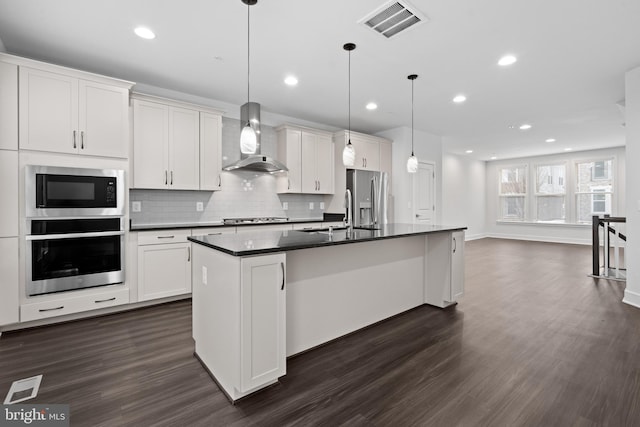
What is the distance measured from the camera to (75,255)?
316cm

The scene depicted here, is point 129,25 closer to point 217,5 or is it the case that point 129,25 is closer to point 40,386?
point 217,5

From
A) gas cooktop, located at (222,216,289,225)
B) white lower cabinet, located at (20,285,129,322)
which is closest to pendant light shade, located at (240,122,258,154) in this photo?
gas cooktop, located at (222,216,289,225)

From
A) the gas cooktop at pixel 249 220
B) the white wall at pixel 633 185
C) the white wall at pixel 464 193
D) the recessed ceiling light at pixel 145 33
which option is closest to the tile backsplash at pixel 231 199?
the gas cooktop at pixel 249 220

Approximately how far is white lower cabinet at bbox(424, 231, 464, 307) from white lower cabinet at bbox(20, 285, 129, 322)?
3499 mm

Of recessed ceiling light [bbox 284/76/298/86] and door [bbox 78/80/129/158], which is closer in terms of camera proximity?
door [bbox 78/80/129/158]

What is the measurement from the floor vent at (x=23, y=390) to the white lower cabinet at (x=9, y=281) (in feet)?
3.63

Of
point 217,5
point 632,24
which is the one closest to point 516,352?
point 632,24

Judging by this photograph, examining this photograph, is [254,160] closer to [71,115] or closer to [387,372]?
[71,115]

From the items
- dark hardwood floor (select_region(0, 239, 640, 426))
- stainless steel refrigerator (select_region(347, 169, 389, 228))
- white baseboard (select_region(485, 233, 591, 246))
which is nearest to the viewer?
dark hardwood floor (select_region(0, 239, 640, 426))

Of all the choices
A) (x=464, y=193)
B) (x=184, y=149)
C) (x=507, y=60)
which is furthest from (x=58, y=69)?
(x=464, y=193)

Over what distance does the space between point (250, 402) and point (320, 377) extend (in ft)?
1.66

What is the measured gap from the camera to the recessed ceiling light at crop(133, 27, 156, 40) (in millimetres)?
2779

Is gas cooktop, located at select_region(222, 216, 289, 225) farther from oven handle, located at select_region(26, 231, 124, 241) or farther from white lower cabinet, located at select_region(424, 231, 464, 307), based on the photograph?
white lower cabinet, located at select_region(424, 231, 464, 307)

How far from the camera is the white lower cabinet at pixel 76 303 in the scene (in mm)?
2961
